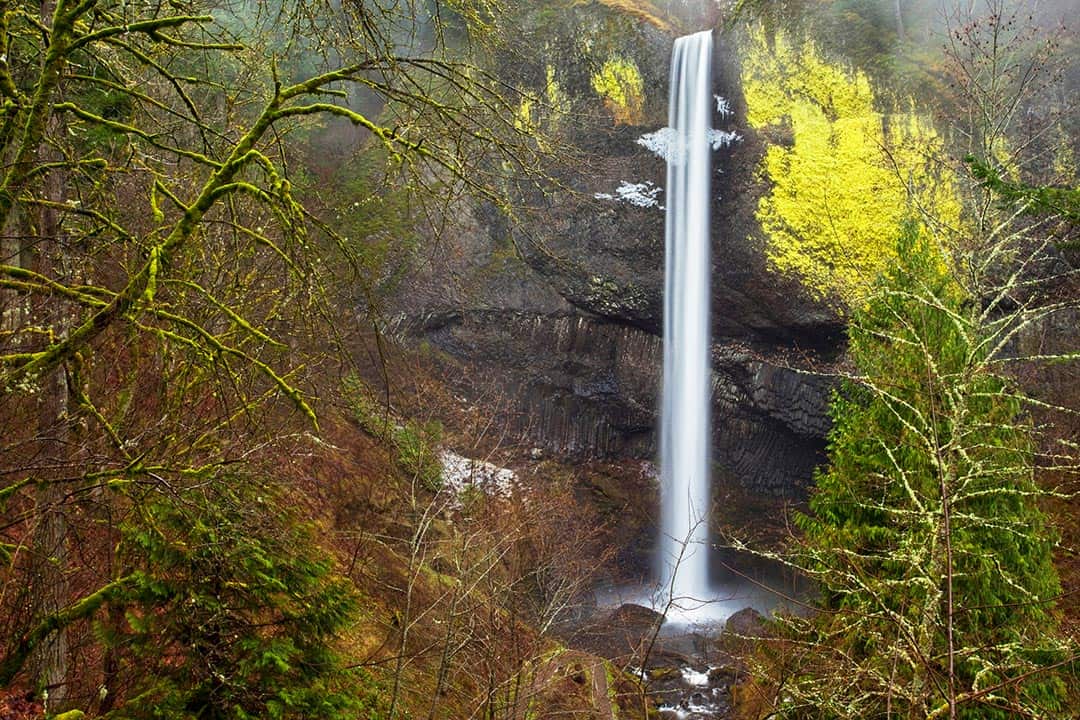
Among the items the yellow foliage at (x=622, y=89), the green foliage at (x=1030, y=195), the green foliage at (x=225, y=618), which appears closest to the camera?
the green foliage at (x=225, y=618)

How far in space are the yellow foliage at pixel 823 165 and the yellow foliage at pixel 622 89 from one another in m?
3.13

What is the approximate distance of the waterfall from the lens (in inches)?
850

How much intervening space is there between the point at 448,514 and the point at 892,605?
1050 cm

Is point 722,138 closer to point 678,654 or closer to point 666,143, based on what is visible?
point 666,143

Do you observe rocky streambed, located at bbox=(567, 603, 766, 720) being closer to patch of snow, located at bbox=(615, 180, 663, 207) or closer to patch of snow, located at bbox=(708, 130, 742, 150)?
patch of snow, located at bbox=(615, 180, 663, 207)

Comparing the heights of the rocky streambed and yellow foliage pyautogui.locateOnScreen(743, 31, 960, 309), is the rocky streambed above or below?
below

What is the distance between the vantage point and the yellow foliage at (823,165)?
63.7 ft

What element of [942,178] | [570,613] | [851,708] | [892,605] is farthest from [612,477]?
[851,708]

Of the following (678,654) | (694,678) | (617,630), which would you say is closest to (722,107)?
(617,630)

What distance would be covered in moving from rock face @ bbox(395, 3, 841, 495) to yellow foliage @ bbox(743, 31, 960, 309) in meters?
0.88

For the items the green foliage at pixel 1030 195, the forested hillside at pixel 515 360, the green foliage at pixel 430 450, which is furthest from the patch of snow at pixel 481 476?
the green foliage at pixel 1030 195

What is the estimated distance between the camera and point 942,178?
18.9 metres

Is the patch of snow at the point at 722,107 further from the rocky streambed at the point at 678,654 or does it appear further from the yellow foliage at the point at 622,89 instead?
the rocky streambed at the point at 678,654

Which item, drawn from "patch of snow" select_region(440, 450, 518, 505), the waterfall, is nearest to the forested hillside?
"patch of snow" select_region(440, 450, 518, 505)
